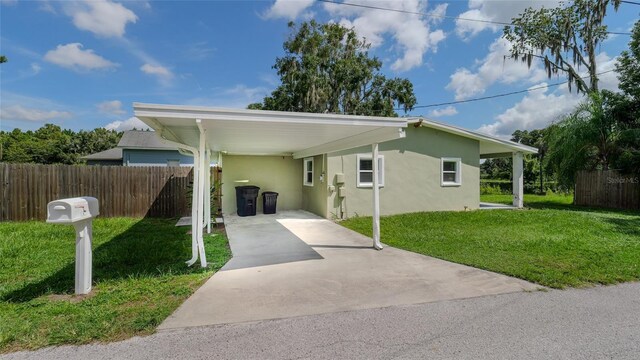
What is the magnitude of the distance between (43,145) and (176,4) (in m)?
37.9

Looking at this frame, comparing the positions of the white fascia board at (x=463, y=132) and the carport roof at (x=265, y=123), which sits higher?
the white fascia board at (x=463, y=132)

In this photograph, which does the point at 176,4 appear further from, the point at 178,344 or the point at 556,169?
the point at 556,169

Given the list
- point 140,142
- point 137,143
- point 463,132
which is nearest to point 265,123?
point 463,132

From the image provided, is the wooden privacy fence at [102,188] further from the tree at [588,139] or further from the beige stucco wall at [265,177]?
the tree at [588,139]

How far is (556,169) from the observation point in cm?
1588

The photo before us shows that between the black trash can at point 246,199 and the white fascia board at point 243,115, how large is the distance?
6468 mm

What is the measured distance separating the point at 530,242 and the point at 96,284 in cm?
809

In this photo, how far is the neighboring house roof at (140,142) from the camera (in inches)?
754

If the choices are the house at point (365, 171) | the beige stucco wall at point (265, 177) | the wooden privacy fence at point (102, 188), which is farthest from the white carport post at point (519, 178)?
the wooden privacy fence at point (102, 188)

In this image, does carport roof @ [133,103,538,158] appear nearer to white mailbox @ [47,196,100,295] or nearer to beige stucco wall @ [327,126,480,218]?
white mailbox @ [47,196,100,295]

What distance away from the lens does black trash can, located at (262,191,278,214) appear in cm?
1124

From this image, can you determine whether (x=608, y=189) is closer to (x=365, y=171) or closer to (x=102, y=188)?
(x=365, y=171)

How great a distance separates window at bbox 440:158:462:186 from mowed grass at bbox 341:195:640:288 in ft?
4.23

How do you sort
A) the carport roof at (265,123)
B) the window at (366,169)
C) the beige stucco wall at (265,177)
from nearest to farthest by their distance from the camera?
the carport roof at (265,123), the window at (366,169), the beige stucco wall at (265,177)
